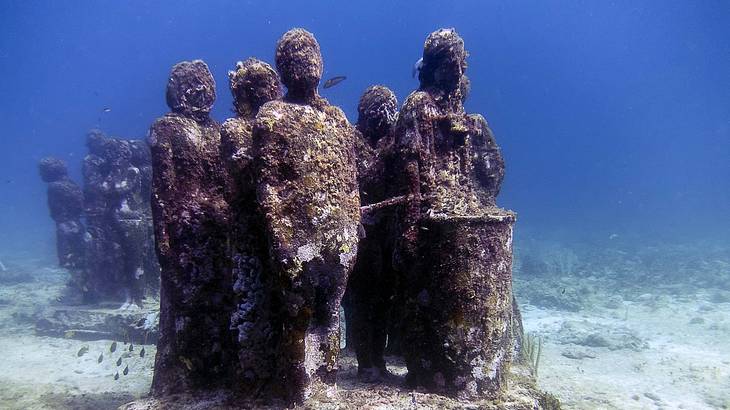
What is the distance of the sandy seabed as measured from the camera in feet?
29.3

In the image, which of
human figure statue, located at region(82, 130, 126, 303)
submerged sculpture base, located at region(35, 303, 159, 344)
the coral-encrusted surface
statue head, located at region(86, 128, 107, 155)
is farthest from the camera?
statue head, located at region(86, 128, 107, 155)

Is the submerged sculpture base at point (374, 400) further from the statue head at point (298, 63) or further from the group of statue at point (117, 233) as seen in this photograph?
the group of statue at point (117, 233)

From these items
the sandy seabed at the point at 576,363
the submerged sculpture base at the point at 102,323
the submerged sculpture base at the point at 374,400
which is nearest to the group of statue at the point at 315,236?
the submerged sculpture base at the point at 374,400

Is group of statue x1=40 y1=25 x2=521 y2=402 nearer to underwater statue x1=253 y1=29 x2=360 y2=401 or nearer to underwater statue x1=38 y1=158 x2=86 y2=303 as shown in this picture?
underwater statue x1=253 y1=29 x2=360 y2=401

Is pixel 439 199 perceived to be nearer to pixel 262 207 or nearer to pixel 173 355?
pixel 262 207

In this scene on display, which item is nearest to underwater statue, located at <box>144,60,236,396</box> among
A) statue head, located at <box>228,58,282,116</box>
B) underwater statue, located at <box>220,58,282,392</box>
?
underwater statue, located at <box>220,58,282,392</box>

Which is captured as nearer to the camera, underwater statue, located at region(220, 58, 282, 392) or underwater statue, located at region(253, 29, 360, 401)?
underwater statue, located at region(253, 29, 360, 401)

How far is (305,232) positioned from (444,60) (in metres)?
3.37

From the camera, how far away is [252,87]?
18.0 feet

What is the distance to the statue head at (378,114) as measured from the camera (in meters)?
6.88

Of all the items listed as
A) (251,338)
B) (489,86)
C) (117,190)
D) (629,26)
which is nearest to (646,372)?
(251,338)

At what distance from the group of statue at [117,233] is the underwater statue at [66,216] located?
13cm

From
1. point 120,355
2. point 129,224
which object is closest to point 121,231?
point 129,224

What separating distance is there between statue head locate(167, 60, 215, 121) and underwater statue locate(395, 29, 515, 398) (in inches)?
123
